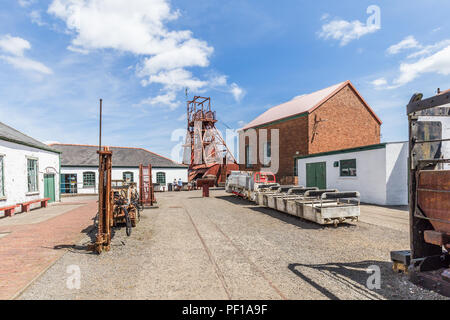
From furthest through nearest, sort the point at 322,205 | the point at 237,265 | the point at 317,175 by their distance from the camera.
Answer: the point at 317,175 → the point at 322,205 → the point at 237,265

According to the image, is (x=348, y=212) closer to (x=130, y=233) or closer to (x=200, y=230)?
(x=200, y=230)

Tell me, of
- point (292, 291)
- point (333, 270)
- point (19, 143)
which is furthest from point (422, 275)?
point (19, 143)

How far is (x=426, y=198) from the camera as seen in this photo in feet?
13.2

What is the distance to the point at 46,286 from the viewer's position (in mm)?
4363

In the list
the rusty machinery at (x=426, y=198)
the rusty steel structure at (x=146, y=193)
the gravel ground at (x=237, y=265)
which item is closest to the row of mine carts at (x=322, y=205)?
the gravel ground at (x=237, y=265)

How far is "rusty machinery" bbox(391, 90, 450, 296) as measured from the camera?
378 centimetres

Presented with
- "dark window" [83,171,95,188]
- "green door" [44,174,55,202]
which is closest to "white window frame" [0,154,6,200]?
"green door" [44,174,55,202]

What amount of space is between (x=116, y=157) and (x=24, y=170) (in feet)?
52.7

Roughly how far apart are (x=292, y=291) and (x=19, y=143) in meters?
16.7

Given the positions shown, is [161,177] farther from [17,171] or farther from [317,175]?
[317,175]

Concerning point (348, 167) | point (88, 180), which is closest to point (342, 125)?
point (348, 167)

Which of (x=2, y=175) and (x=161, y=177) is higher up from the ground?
(x=2, y=175)

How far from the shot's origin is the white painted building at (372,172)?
13.6 m

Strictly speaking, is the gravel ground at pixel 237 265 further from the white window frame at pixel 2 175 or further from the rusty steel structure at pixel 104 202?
the white window frame at pixel 2 175
